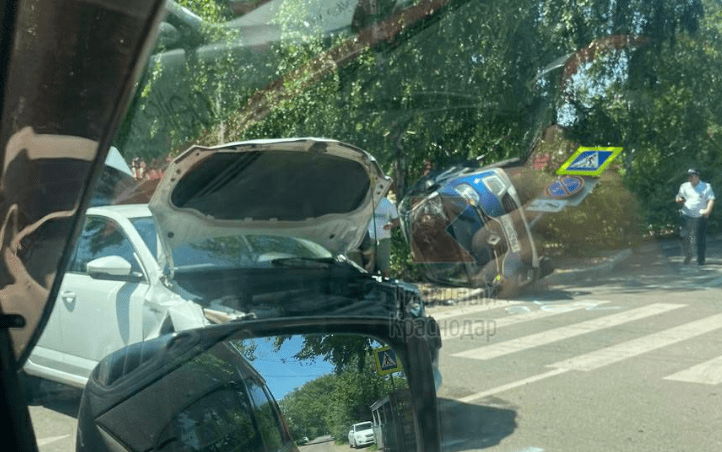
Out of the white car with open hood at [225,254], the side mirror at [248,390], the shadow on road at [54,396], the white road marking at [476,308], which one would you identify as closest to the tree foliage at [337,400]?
the side mirror at [248,390]

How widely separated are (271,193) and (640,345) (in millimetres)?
1265

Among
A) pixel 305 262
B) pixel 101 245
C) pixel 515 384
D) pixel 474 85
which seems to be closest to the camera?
pixel 101 245

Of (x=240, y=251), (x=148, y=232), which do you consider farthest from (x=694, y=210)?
(x=148, y=232)

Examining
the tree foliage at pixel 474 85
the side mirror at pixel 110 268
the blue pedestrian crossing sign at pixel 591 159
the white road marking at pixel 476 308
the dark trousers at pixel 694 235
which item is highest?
the tree foliage at pixel 474 85

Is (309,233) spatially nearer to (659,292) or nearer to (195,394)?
(195,394)

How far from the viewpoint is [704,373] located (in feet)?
7.72

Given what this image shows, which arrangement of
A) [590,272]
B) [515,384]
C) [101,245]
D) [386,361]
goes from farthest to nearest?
1. [515,384]
2. [590,272]
3. [386,361]
4. [101,245]

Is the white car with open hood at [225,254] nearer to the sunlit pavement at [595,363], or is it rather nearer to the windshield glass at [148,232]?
the windshield glass at [148,232]

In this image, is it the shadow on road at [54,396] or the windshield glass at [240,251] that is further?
the windshield glass at [240,251]

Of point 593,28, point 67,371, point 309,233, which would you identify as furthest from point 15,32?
point 593,28

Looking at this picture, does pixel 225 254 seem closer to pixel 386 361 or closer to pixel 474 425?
pixel 386 361

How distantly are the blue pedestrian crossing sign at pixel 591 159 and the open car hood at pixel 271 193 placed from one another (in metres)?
0.56

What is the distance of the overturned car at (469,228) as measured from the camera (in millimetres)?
2256

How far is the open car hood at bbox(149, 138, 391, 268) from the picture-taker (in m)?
2.09
